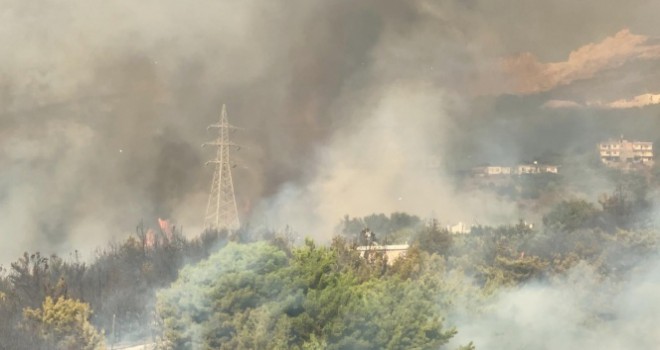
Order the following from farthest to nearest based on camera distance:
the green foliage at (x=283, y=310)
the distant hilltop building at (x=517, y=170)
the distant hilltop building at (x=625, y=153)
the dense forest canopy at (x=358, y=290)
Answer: the distant hilltop building at (x=517, y=170) < the distant hilltop building at (x=625, y=153) < the dense forest canopy at (x=358, y=290) < the green foliage at (x=283, y=310)

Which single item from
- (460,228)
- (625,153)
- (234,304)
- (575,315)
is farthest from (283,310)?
(625,153)

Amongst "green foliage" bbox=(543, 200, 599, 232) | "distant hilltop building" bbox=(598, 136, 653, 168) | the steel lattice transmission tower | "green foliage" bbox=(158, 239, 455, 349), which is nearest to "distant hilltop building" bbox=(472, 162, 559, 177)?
"distant hilltop building" bbox=(598, 136, 653, 168)

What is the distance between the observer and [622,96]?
95.1 feet

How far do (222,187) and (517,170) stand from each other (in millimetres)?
10142

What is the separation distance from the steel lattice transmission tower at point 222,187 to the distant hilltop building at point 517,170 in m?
8.40

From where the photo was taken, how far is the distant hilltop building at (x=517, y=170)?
28312mm

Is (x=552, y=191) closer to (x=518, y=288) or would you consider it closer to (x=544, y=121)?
(x=544, y=121)

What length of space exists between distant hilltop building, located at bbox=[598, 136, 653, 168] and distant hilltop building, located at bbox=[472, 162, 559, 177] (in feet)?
5.64

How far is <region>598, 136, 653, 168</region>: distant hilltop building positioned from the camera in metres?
27.6

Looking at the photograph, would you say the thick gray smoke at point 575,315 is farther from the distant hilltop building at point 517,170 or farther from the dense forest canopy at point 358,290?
the distant hilltop building at point 517,170

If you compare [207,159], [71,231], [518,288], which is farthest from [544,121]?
[71,231]

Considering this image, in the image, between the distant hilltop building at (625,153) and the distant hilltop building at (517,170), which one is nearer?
the distant hilltop building at (625,153)

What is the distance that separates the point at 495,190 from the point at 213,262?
60.9 feet

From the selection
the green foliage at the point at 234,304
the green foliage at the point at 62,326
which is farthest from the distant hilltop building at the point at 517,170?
the green foliage at the point at 234,304
